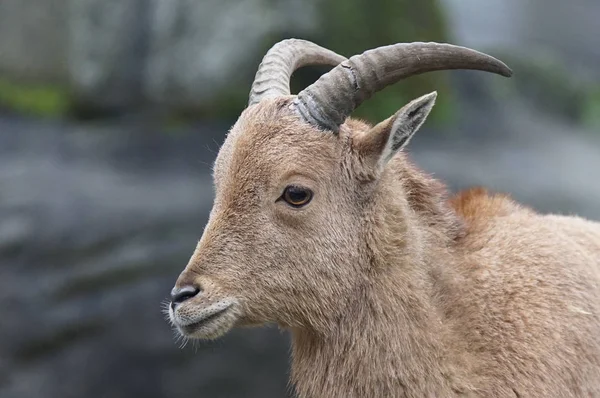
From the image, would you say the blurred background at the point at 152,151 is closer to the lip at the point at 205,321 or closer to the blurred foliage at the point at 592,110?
the blurred foliage at the point at 592,110

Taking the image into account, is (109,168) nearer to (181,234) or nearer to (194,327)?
(181,234)

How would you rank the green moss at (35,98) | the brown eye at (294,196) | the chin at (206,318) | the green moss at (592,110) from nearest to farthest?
the chin at (206,318) < the brown eye at (294,196) < the green moss at (35,98) < the green moss at (592,110)

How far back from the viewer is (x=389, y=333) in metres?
4.93

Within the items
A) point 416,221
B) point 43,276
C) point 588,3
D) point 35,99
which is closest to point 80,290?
point 43,276

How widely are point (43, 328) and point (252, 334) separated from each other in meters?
2.84

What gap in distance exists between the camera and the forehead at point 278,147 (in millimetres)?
4816

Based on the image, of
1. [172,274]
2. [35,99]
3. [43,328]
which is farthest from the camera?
[35,99]

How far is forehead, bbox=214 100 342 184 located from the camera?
4816 mm

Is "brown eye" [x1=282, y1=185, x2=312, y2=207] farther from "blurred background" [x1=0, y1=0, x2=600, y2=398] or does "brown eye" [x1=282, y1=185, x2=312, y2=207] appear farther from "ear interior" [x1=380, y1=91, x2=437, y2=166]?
"blurred background" [x1=0, y1=0, x2=600, y2=398]

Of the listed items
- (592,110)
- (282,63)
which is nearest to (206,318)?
(282,63)

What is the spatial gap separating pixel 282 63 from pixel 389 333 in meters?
2.10

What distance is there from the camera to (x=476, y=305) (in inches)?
203

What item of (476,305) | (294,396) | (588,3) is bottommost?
(294,396)

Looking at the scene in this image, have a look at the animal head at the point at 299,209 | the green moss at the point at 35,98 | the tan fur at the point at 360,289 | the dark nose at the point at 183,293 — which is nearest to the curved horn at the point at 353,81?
the animal head at the point at 299,209
